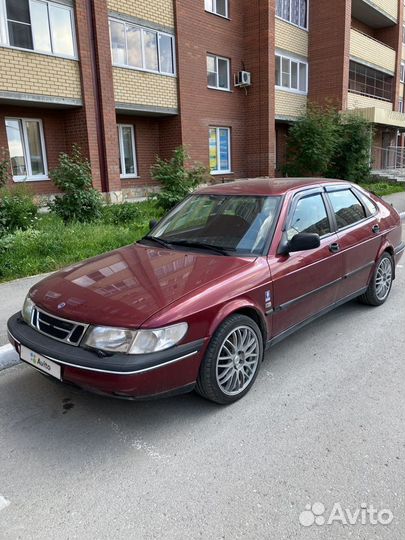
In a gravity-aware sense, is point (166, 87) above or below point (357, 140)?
above

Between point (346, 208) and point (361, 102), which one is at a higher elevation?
point (361, 102)

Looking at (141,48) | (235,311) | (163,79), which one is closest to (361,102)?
(163,79)

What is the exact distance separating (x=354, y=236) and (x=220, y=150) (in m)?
14.6

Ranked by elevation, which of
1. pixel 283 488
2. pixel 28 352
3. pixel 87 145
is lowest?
pixel 283 488

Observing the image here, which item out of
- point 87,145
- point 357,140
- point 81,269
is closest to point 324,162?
point 357,140

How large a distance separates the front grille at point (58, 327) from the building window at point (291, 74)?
19.5m

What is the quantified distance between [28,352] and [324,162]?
15.9 m

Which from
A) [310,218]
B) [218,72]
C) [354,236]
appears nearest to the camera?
[310,218]

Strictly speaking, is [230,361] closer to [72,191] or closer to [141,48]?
[72,191]

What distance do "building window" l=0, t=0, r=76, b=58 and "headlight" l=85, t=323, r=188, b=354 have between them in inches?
443

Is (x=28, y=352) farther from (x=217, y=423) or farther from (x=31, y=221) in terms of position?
(x=31, y=221)

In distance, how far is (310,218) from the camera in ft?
14.0

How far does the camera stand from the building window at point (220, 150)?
1812 cm

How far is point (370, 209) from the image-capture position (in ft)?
17.3
